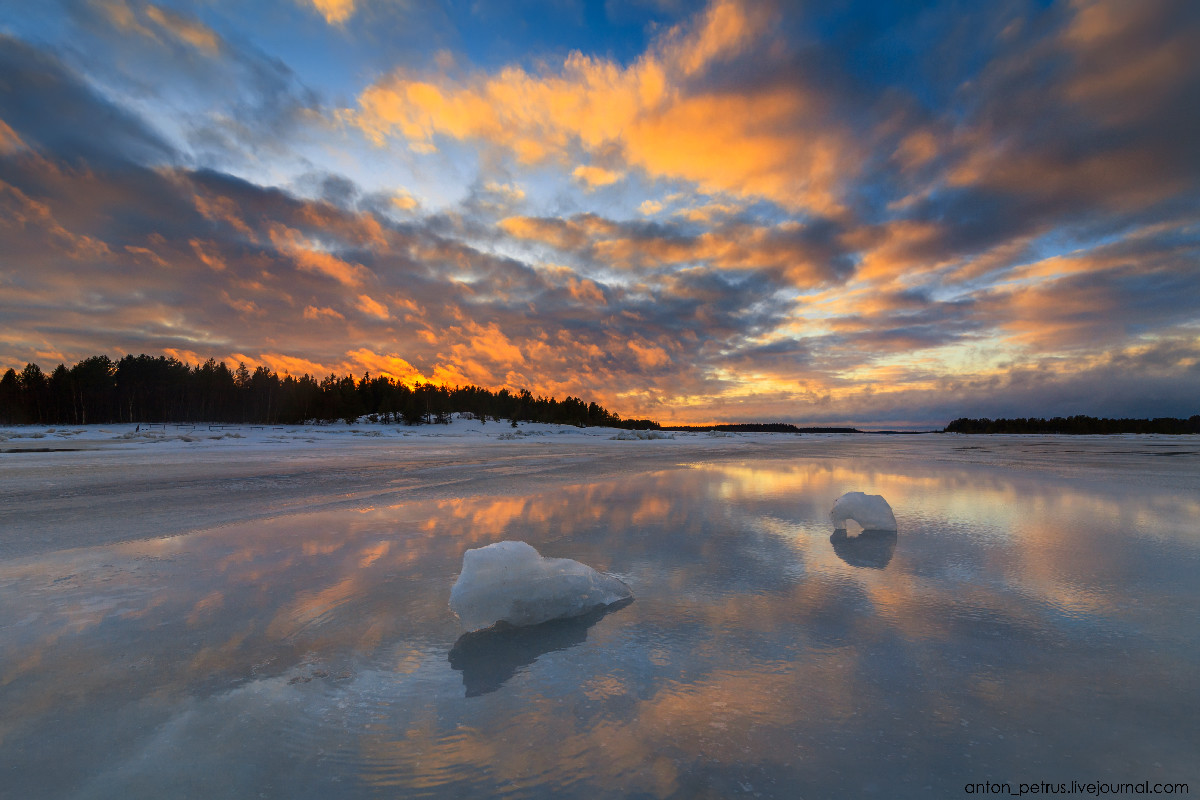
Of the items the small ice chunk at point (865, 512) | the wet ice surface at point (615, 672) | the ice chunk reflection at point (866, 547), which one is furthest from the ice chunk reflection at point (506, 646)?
the small ice chunk at point (865, 512)

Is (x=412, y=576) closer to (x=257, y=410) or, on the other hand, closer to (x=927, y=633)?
(x=927, y=633)

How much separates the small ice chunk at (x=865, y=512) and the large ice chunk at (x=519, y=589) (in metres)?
3.54

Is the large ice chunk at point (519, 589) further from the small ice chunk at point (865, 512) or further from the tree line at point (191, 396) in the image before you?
the tree line at point (191, 396)

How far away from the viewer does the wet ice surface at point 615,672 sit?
1.70 metres

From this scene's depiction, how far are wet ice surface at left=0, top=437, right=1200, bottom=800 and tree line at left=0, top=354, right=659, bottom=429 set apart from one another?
201 feet

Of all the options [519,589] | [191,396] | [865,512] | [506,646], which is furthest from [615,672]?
[191,396]

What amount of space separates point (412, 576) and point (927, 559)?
440 centimetres

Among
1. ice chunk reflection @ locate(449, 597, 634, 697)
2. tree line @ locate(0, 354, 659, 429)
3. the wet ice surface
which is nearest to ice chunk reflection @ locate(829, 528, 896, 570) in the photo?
the wet ice surface

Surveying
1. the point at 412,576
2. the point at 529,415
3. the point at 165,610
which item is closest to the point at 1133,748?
the point at 412,576

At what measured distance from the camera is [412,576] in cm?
388

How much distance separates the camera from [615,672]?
2.40m

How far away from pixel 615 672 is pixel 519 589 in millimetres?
913

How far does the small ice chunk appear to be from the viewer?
5574 mm

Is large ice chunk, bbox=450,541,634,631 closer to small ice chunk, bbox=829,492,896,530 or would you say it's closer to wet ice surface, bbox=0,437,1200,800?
wet ice surface, bbox=0,437,1200,800
